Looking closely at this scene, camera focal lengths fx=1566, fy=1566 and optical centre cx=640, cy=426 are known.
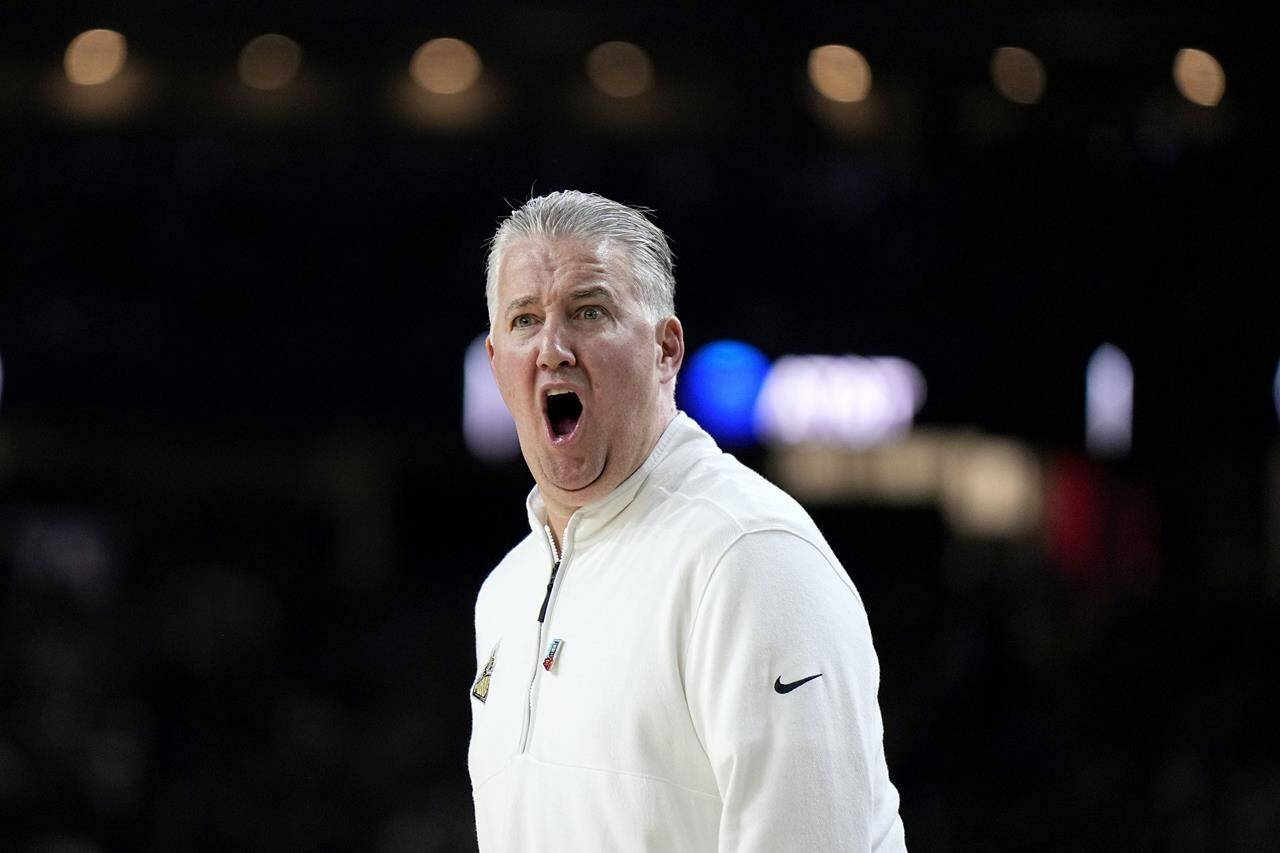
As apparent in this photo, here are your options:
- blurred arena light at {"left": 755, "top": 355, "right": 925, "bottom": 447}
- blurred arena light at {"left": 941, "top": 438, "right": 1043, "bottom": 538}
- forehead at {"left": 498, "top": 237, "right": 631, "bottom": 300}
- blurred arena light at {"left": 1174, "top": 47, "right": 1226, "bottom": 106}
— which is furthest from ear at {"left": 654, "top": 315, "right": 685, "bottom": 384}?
blurred arena light at {"left": 941, "top": 438, "right": 1043, "bottom": 538}

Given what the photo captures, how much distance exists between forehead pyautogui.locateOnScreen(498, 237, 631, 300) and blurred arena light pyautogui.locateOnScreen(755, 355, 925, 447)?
30.1 feet

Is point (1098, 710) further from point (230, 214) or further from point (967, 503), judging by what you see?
point (230, 214)

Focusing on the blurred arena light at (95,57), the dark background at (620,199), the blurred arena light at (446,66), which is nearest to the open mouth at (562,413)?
the dark background at (620,199)

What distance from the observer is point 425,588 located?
462 inches

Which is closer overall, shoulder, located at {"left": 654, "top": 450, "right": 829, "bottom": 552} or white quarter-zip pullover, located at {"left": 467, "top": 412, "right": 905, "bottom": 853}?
white quarter-zip pullover, located at {"left": 467, "top": 412, "right": 905, "bottom": 853}

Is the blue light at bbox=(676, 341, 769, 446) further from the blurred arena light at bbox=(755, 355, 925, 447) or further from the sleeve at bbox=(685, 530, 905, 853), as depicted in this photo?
the sleeve at bbox=(685, 530, 905, 853)

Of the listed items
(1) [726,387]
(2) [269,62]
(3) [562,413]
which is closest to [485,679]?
(3) [562,413]

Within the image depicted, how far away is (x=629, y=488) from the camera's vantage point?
2145mm

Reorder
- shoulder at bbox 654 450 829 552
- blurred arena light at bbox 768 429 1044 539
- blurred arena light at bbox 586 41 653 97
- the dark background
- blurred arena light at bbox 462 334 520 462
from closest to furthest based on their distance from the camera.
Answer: shoulder at bbox 654 450 829 552 < the dark background < blurred arena light at bbox 462 334 520 462 < blurred arena light at bbox 586 41 653 97 < blurred arena light at bbox 768 429 1044 539

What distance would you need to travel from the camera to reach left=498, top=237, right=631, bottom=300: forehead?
6.94 feet

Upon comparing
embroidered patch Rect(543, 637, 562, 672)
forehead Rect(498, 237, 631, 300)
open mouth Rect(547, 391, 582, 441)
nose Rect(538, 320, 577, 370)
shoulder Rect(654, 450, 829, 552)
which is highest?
forehead Rect(498, 237, 631, 300)

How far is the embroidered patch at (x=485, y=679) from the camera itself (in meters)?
2.31

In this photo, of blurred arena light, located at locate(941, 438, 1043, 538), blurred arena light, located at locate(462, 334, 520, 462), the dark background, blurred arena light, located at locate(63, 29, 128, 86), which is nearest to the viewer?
the dark background

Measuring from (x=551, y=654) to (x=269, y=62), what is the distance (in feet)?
34.9
